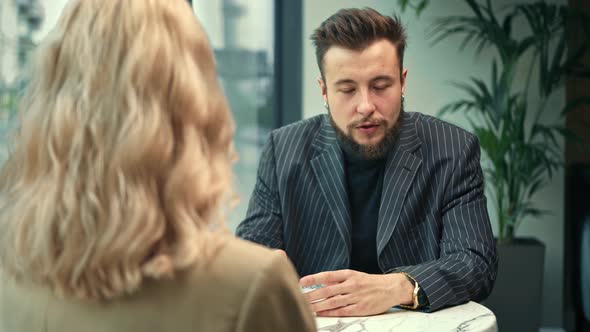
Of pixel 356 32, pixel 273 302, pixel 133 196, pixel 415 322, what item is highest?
pixel 356 32

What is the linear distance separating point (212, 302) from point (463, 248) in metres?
1.21

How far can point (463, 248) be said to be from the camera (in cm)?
195

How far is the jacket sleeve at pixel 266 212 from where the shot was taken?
2.18 m

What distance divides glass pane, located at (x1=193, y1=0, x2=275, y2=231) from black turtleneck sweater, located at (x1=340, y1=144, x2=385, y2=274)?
2037 mm

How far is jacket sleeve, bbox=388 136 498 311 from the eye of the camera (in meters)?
1.77

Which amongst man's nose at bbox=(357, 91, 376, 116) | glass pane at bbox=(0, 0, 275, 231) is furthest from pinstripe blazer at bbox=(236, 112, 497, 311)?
glass pane at bbox=(0, 0, 275, 231)

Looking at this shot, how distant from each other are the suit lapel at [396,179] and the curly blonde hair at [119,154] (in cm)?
121

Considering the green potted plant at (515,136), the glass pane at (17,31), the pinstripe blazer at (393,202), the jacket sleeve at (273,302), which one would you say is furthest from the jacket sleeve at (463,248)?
the glass pane at (17,31)

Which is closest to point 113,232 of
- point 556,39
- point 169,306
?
point 169,306

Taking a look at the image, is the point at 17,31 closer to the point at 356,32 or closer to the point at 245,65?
the point at 245,65

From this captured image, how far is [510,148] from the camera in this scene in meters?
3.83

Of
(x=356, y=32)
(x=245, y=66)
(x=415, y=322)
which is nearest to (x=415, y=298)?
(x=415, y=322)

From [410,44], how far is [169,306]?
3.47 metres

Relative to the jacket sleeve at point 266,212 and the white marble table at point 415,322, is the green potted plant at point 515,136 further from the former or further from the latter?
the white marble table at point 415,322
